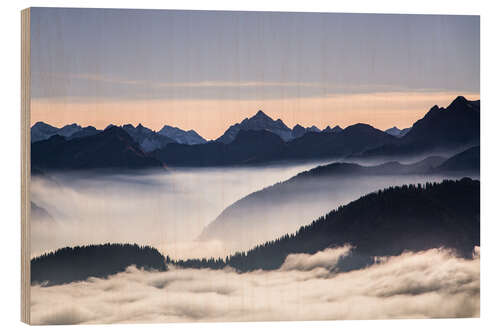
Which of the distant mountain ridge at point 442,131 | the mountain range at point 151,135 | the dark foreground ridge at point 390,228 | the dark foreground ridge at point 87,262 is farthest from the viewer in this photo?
the distant mountain ridge at point 442,131

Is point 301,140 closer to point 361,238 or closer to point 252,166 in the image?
point 252,166

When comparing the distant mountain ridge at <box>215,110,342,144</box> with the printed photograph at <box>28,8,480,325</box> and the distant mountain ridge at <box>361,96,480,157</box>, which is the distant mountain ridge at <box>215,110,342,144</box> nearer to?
the printed photograph at <box>28,8,480,325</box>

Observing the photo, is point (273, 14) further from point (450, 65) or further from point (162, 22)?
point (450, 65)

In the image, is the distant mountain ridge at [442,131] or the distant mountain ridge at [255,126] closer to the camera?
the distant mountain ridge at [255,126]

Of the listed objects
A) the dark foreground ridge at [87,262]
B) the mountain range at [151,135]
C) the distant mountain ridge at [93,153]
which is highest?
the mountain range at [151,135]

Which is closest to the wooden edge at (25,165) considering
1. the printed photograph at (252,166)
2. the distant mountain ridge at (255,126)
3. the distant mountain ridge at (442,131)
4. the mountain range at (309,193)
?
the printed photograph at (252,166)

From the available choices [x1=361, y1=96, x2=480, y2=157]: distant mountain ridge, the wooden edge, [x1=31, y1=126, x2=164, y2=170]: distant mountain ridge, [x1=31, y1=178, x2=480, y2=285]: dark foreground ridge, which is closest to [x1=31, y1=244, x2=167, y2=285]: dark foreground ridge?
[x1=31, y1=178, x2=480, y2=285]: dark foreground ridge

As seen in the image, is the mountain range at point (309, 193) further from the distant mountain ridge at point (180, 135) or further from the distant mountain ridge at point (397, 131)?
the distant mountain ridge at point (180, 135)
